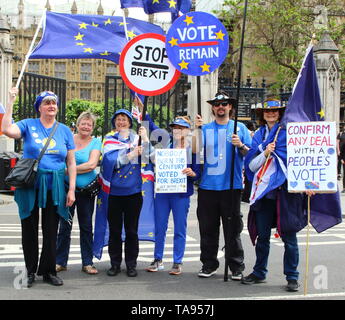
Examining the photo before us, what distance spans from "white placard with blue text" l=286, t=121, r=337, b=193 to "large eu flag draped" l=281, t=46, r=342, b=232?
33 cm

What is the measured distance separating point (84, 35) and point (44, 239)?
8.24 feet

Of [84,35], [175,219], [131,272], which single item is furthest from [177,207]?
[84,35]

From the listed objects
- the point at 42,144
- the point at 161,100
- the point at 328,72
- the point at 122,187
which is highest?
the point at 328,72

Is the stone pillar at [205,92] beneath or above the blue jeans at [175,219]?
above

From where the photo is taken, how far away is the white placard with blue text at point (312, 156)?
18.5 feet

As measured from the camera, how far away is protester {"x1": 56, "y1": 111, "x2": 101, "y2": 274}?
251 inches

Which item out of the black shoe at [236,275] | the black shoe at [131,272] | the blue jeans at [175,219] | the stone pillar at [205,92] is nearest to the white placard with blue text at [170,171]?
the blue jeans at [175,219]

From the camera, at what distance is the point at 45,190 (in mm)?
5797

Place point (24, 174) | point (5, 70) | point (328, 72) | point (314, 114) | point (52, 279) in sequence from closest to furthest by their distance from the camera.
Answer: point (24, 174)
point (52, 279)
point (314, 114)
point (5, 70)
point (328, 72)

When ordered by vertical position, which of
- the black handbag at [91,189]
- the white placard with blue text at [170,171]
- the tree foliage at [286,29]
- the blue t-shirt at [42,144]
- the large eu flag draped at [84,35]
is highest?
the tree foliage at [286,29]

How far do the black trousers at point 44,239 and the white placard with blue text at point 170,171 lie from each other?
47.4 inches

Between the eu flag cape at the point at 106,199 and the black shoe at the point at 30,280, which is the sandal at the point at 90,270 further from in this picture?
the black shoe at the point at 30,280

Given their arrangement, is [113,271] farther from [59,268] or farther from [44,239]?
[44,239]
